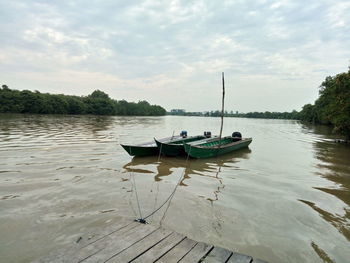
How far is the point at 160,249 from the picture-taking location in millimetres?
3684

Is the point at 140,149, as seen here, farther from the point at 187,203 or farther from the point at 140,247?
the point at 140,247

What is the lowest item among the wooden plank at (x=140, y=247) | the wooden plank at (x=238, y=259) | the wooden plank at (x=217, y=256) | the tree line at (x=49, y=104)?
the wooden plank at (x=238, y=259)

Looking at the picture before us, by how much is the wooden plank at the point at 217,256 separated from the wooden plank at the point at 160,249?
0.62 metres

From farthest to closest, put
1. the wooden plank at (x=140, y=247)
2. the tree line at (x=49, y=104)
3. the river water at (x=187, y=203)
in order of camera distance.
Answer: the tree line at (x=49, y=104)
the river water at (x=187, y=203)
the wooden plank at (x=140, y=247)

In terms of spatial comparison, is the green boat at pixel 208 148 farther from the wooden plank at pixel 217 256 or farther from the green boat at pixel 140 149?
the wooden plank at pixel 217 256

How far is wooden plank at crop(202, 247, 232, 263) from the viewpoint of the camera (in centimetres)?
347

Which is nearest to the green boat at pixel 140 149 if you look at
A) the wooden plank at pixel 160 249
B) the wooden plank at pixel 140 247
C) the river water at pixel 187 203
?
the river water at pixel 187 203

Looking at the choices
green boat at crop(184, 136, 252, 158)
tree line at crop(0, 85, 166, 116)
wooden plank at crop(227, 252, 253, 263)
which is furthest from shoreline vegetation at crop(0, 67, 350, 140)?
wooden plank at crop(227, 252, 253, 263)

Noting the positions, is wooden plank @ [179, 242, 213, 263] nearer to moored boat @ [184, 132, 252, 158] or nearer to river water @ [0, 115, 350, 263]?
river water @ [0, 115, 350, 263]

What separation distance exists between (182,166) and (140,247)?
850 centimetres

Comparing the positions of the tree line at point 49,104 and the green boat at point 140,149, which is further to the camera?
the tree line at point 49,104

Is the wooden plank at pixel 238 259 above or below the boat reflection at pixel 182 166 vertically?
above

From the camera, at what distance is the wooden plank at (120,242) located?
341 centimetres

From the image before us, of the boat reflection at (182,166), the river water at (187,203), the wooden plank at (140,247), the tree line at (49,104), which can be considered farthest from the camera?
the tree line at (49,104)
